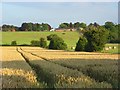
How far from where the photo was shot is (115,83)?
12.2 m

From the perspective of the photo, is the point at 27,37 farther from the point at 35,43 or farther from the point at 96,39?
the point at 96,39

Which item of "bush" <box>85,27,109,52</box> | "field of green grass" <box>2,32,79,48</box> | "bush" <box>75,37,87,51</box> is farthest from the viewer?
"field of green grass" <box>2,32,79,48</box>

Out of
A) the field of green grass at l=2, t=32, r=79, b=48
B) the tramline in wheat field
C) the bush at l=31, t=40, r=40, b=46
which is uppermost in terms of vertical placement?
the tramline in wheat field

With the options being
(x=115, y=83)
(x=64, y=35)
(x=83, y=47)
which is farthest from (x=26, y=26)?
(x=115, y=83)

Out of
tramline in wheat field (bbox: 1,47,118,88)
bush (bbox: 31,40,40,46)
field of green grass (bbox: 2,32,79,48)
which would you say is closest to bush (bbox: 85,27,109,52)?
bush (bbox: 31,40,40,46)

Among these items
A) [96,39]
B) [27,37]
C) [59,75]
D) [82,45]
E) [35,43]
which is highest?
[59,75]

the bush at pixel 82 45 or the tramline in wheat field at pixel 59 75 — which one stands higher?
the tramline in wheat field at pixel 59 75

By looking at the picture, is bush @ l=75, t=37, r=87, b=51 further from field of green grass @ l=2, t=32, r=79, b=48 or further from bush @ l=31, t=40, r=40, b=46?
field of green grass @ l=2, t=32, r=79, b=48

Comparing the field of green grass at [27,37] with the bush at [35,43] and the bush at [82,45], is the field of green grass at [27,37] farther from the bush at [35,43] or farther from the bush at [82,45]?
the bush at [82,45]

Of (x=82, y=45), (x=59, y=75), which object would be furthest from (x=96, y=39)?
(x=59, y=75)

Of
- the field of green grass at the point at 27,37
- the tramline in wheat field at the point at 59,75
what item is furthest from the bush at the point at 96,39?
the tramline in wheat field at the point at 59,75

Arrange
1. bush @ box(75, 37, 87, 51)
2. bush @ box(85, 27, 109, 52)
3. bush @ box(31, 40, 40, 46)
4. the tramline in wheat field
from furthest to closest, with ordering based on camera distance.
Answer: bush @ box(31, 40, 40, 46), bush @ box(75, 37, 87, 51), bush @ box(85, 27, 109, 52), the tramline in wheat field

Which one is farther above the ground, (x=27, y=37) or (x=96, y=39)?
(x=96, y=39)

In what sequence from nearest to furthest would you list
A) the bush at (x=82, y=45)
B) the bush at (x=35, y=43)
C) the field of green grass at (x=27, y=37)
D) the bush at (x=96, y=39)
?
1. the bush at (x=96, y=39)
2. the bush at (x=82, y=45)
3. the bush at (x=35, y=43)
4. the field of green grass at (x=27, y=37)
